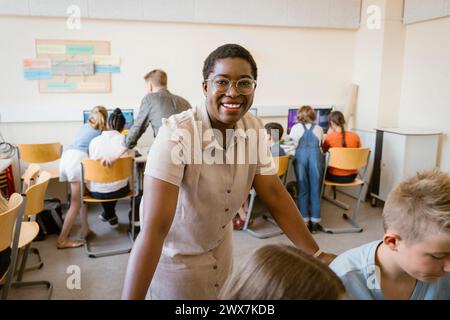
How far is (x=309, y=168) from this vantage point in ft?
11.9

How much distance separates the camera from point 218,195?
3.53ft

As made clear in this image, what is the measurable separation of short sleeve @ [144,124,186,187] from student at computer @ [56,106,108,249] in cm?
246

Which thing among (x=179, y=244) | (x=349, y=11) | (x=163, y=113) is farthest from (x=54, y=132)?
(x=349, y=11)

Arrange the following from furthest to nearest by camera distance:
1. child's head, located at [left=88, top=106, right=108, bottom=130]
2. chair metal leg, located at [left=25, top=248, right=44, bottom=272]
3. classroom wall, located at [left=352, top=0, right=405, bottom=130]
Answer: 1. classroom wall, located at [left=352, top=0, right=405, bottom=130]
2. child's head, located at [left=88, top=106, right=108, bottom=130]
3. chair metal leg, located at [left=25, top=248, right=44, bottom=272]

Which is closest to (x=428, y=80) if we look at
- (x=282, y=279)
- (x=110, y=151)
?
(x=110, y=151)

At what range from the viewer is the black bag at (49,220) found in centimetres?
337

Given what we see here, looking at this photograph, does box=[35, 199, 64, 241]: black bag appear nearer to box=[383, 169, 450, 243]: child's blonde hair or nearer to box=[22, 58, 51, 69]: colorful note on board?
box=[22, 58, 51, 69]: colorful note on board

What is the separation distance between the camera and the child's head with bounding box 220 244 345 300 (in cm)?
56

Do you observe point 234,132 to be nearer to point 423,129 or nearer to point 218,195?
point 218,195

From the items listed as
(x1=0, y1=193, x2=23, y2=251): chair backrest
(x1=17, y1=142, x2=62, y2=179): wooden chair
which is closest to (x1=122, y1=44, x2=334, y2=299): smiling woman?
(x1=0, y1=193, x2=23, y2=251): chair backrest

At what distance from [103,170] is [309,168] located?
6.22 ft

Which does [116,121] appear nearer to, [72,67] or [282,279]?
[72,67]
